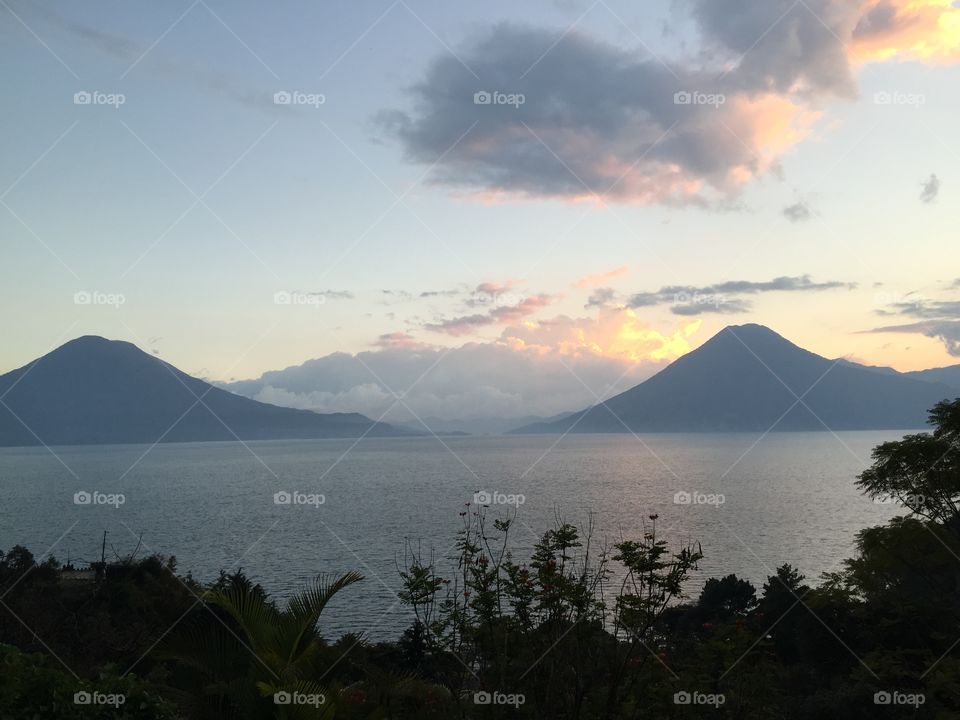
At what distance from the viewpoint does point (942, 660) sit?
12.5 meters

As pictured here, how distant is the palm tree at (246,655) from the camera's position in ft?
21.3

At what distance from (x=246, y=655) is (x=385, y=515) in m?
70.4

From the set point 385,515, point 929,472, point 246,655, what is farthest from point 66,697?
point 385,515

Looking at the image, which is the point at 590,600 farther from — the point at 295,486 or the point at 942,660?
the point at 295,486

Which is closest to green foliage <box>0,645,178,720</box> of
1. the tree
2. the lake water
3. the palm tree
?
the palm tree

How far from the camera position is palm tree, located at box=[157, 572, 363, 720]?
6480mm

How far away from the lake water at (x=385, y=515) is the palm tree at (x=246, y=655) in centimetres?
1443

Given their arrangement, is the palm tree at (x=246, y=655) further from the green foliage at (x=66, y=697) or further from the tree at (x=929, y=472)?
the tree at (x=929, y=472)

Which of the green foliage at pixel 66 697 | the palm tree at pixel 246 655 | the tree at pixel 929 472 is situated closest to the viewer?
the green foliage at pixel 66 697

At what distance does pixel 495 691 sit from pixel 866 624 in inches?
742

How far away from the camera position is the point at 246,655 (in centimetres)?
736

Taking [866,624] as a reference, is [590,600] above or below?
above

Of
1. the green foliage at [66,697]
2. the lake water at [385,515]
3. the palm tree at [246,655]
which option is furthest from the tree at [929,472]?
the green foliage at [66,697]

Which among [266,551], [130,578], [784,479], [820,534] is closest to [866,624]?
[130,578]
